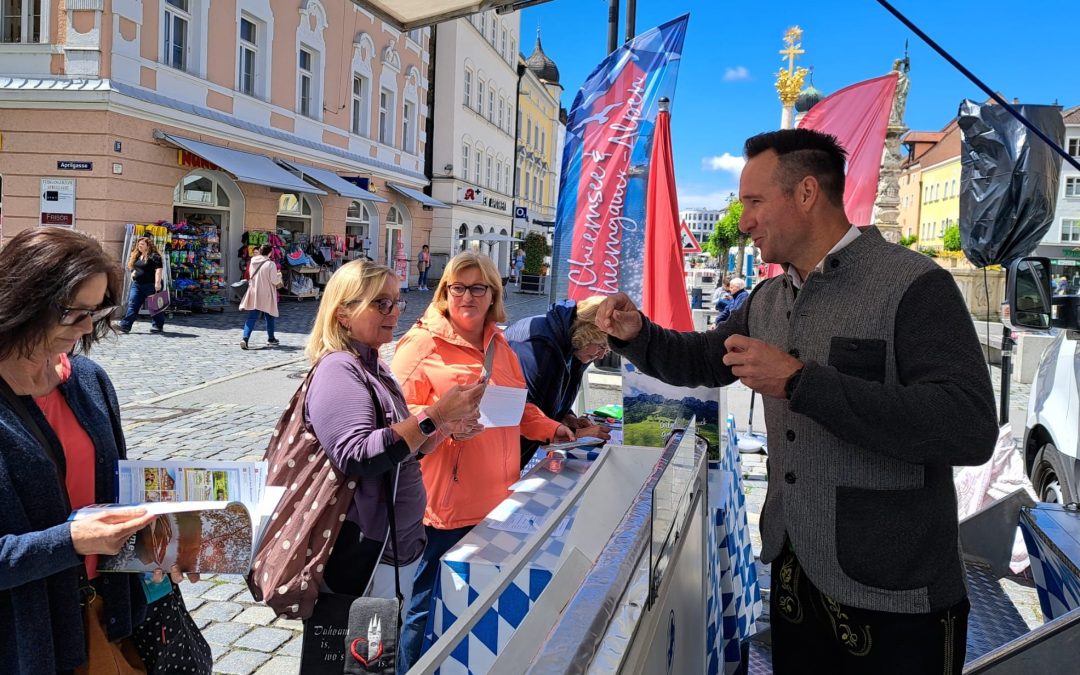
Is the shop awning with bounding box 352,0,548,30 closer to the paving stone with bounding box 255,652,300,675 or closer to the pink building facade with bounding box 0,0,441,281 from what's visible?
the paving stone with bounding box 255,652,300,675

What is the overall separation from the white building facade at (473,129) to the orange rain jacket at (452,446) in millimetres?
26067

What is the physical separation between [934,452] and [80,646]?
191 cm

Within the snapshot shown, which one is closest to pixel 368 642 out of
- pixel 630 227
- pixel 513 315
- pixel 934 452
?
pixel 934 452

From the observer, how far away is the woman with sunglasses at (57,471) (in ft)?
5.31

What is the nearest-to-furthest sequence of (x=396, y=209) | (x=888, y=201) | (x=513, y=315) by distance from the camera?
1. (x=513, y=315)
2. (x=888, y=201)
3. (x=396, y=209)

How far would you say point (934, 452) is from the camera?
5.22 feet

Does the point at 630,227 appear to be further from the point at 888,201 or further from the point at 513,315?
the point at 888,201

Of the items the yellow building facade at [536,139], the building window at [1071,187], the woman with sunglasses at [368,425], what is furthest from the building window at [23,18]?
the building window at [1071,187]

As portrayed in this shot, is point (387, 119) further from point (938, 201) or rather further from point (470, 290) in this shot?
point (938, 201)

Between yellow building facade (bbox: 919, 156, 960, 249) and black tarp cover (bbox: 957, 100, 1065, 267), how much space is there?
67186 millimetres

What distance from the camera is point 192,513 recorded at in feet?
5.60

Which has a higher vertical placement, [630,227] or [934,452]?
[630,227]

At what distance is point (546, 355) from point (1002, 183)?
5008mm

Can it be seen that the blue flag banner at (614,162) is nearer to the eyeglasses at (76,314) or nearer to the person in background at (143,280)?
the eyeglasses at (76,314)
